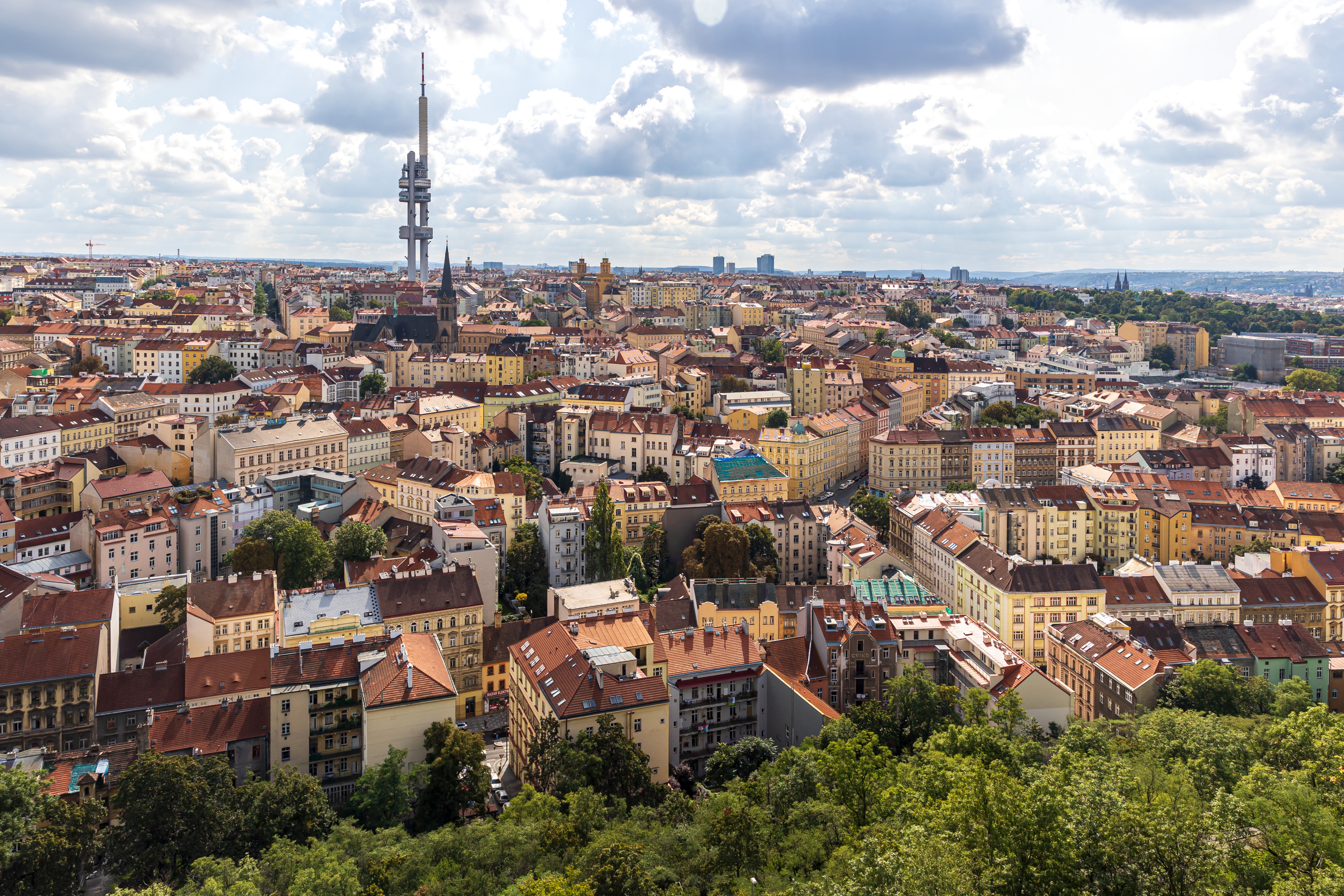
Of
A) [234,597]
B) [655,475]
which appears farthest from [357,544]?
[655,475]

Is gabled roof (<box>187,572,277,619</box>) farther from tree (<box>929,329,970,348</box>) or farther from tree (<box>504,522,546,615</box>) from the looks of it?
tree (<box>929,329,970,348</box>)

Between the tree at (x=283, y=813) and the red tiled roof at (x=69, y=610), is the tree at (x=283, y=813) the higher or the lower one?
the lower one

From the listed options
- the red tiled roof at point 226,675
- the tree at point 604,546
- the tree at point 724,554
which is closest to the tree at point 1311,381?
the tree at point 724,554

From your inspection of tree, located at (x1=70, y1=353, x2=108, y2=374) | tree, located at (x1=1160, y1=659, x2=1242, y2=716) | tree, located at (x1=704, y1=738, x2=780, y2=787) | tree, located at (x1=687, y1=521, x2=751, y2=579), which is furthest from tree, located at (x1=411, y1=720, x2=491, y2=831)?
tree, located at (x1=70, y1=353, x2=108, y2=374)

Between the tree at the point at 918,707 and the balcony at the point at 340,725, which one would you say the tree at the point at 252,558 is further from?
the tree at the point at 918,707

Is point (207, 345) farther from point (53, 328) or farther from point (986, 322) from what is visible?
point (986, 322)

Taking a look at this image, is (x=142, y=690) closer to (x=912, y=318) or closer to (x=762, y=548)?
(x=762, y=548)
